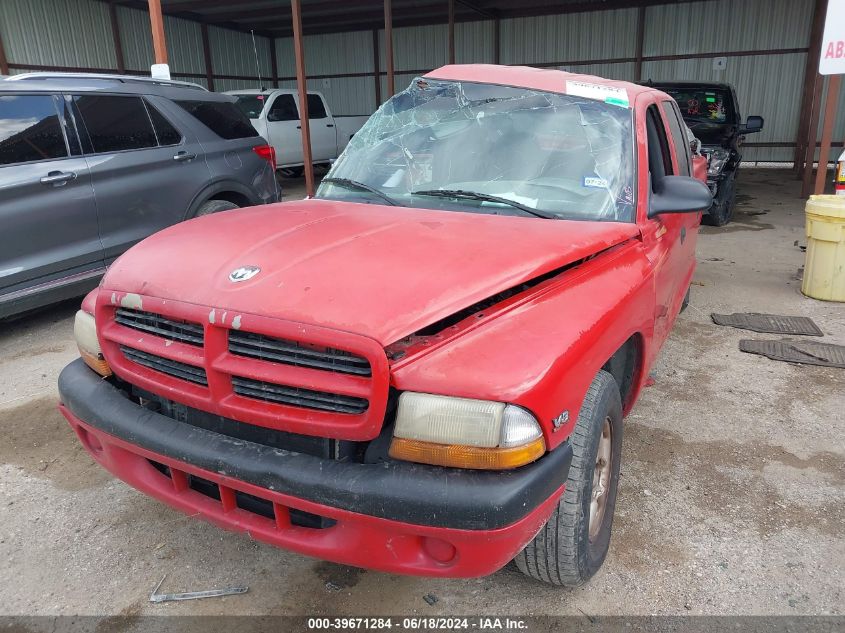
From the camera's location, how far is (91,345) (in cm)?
233

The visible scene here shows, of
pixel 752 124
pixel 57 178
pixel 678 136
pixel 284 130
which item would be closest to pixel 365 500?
pixel 678 136

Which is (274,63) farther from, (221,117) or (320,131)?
(221,117)

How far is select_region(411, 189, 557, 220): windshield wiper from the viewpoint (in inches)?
103

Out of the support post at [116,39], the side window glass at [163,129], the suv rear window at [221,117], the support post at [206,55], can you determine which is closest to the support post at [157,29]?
the suv rear window at [221,117]

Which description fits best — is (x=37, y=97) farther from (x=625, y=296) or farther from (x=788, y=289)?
(x=788, y=289)

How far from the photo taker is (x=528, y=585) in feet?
7.70

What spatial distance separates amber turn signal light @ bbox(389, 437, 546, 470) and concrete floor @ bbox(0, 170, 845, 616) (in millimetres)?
834

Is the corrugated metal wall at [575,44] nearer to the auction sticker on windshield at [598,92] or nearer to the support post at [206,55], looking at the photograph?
A: the support post at [206,55]

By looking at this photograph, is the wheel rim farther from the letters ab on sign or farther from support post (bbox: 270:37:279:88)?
support post (bbox: 270:37:279:88)

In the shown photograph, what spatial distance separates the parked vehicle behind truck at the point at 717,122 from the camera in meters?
8.67

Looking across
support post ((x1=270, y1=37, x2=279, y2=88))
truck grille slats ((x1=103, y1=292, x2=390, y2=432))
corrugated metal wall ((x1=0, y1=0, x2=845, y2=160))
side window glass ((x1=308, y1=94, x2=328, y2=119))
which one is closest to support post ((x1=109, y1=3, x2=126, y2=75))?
corrugated metal wall ((x1=0, y1=0, x2=845, y2=160))

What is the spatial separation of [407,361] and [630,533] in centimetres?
152

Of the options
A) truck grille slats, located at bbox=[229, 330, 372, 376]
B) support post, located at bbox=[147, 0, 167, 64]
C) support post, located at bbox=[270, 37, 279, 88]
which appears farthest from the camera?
support post, located at bbox=[270, 37, 279, 88]

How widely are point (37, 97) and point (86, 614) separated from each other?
13.5ft
